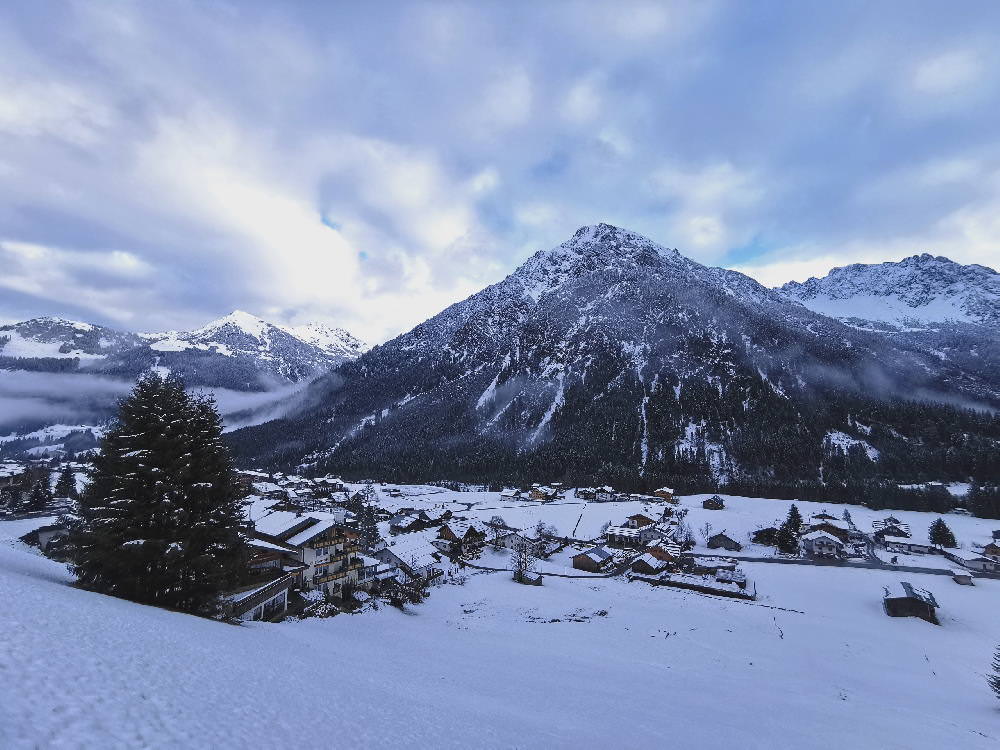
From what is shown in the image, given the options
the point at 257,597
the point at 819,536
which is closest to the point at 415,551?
the point at 257,597

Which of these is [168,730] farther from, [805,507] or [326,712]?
[805,507]

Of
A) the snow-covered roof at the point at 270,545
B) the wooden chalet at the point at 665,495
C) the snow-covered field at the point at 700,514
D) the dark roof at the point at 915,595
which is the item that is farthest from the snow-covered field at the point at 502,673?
the wooden chalet at the point at 665,495

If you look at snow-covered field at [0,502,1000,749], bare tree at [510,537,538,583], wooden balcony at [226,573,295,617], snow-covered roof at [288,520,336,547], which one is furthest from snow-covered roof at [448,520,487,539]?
wooden balcony at [226,573,295,617]

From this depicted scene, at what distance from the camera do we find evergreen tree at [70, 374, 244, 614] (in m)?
15.8

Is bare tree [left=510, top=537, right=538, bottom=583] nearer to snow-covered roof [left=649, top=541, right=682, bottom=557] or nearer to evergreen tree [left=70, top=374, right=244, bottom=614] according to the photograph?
snow-covered roof [left=649, top=541, right=682, bottom=557]

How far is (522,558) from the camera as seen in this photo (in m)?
58.5

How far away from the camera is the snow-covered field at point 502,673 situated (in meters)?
6.90

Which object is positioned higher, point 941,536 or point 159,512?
point 159,512

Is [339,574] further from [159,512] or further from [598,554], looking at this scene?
[598,554]

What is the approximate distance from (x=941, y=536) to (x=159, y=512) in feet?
313

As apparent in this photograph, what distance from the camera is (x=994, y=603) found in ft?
142

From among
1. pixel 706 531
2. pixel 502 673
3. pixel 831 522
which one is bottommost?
pixel 706 531

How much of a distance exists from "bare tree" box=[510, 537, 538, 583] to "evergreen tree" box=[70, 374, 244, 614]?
37844 millimetres

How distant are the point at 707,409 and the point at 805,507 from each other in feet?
316
